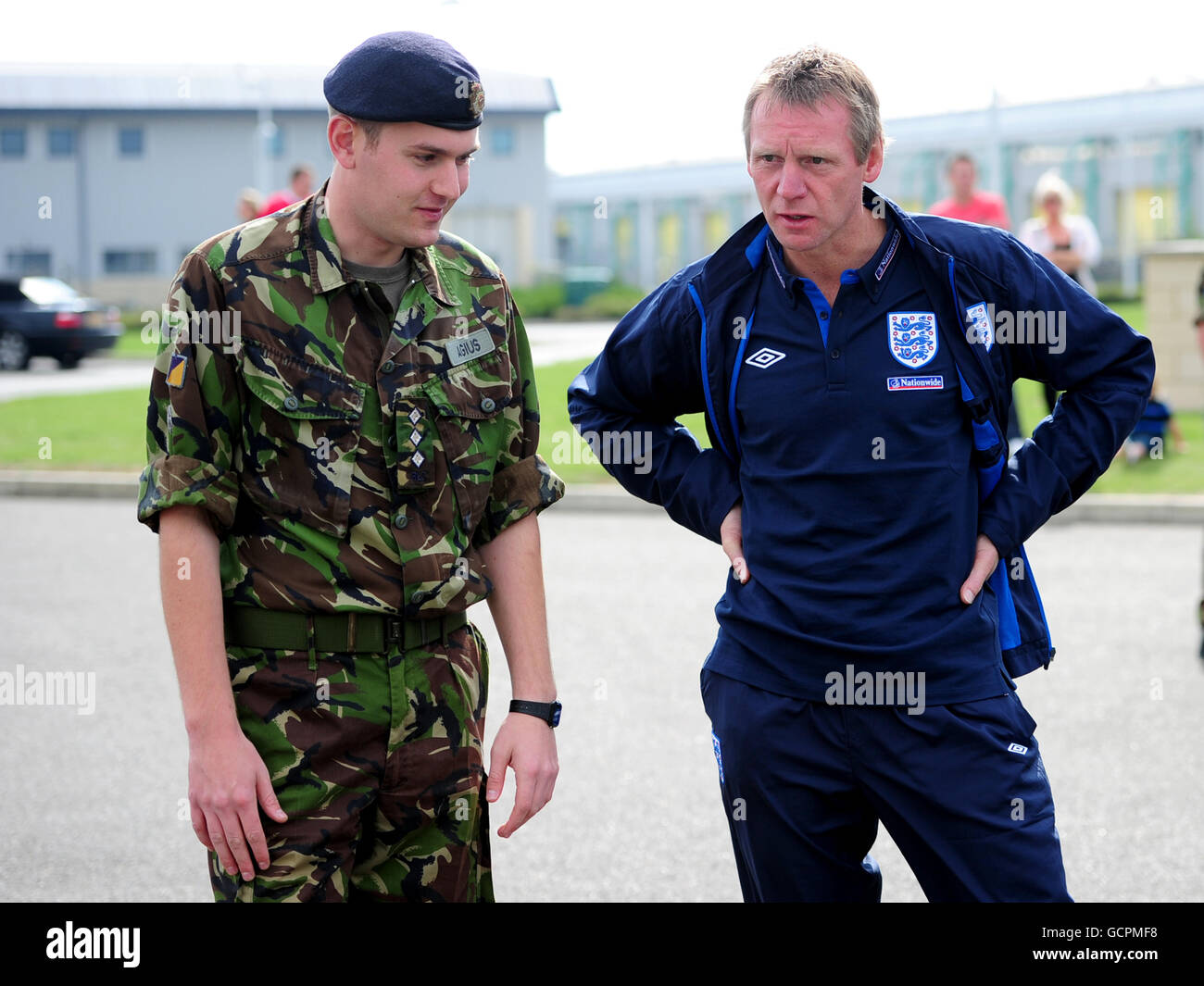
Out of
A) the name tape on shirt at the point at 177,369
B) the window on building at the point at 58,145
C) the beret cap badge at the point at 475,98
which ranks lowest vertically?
the name tape on shirt at the point at 177,369

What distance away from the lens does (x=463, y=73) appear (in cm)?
247

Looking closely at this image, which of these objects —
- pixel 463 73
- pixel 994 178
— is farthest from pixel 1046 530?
pixel 994 178

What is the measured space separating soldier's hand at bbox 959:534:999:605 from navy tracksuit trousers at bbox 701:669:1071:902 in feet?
0.62

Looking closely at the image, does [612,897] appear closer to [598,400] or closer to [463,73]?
[598,400]

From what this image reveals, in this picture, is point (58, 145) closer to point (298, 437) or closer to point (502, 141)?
point (502, 141)

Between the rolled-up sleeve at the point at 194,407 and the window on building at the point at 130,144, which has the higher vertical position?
the window on building at the point at 130,144

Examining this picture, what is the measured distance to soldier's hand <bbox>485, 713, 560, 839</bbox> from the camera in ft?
8.63

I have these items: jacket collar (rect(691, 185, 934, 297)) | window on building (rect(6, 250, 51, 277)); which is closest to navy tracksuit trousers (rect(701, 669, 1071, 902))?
jacket collar (rect(691, 185, 934, 297))

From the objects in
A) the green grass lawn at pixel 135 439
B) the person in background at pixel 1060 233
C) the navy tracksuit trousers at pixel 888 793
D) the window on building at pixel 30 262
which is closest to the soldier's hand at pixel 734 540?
the navy tracksuit trousers at pixel 888 793

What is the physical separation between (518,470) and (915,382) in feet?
2.35

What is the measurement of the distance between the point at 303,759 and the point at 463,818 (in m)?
0.31

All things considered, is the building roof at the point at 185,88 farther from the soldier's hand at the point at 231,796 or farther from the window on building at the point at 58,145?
the soldier's hand at the point at 231,796

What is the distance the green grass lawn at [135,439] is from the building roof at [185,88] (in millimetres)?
35545

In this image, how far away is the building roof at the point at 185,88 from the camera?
53344mm
